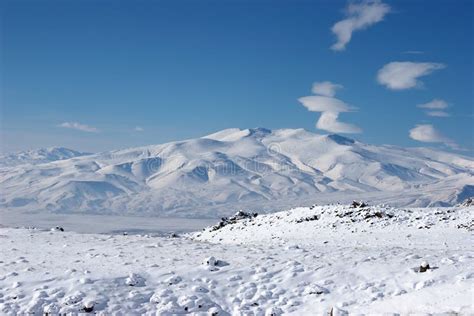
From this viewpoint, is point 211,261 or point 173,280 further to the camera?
point 211,261

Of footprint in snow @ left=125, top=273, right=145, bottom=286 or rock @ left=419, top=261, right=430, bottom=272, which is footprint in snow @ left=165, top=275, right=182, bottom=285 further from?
rock @ left=419, top=261, right=430, bottom=272

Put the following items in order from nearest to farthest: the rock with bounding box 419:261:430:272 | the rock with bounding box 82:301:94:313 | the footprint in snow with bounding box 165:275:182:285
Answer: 1. the rock with bounding box 82:301:94:313
2. the rock with bounding box 419:261:430:272
3. the footprint in snow with bounding box 165:275:182:285

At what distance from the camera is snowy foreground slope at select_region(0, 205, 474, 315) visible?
15.2 metres

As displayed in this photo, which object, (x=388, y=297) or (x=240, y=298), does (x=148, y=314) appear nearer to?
(x=240, y=298)

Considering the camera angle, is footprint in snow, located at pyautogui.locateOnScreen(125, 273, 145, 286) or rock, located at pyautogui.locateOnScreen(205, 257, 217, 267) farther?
rock, located at pyautogui.locateOnScreen(205, 257, 217, 267)

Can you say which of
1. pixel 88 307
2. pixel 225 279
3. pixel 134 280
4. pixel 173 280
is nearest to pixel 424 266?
pixel 225 279

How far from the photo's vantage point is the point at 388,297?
1551cm

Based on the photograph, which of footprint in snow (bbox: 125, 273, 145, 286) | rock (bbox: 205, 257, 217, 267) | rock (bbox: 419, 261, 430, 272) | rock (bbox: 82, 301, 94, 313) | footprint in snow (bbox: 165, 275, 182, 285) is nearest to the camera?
rock (bbox: 82, 301, 94, 313)

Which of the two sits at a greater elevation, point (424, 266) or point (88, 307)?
point (424, 266)

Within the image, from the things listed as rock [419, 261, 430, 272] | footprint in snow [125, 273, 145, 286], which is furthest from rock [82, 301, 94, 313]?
rock [419, 261, 430, 272]

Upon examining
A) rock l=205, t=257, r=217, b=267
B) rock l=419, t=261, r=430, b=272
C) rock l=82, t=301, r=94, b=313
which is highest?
rock l=419, t=261, r=430, b=272

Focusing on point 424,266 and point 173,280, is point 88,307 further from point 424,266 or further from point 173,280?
point 424,266

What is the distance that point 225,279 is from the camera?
58.4ft

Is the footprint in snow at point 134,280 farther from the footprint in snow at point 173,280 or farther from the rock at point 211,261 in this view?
the rock at point 211,261
